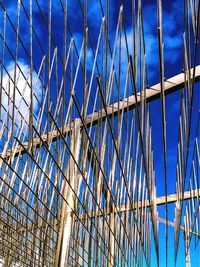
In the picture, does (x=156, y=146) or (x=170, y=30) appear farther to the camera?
(x=156, y=146)

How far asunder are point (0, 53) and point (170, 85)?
2134 millimetres

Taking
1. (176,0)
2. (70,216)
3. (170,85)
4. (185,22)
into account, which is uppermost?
(170,85)

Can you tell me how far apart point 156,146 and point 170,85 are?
2.72 feet

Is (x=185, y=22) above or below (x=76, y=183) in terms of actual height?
above

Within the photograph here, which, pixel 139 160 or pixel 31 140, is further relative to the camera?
pixel 139 160

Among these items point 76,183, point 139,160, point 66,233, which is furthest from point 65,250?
point 139,160

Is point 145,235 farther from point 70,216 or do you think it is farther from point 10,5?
point 10,5

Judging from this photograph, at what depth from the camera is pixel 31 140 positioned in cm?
103

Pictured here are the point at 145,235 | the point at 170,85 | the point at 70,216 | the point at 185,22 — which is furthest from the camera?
the point at 170,85

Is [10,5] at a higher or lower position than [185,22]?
higher

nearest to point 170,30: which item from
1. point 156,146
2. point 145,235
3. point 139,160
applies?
point 139,160

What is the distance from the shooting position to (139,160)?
73.4 inches

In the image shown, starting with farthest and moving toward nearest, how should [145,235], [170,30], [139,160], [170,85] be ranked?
1. [170,85]
2. [145,235]
3. [139,160]
4. [170,30]

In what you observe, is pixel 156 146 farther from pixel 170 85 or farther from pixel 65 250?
pixel 65 250
